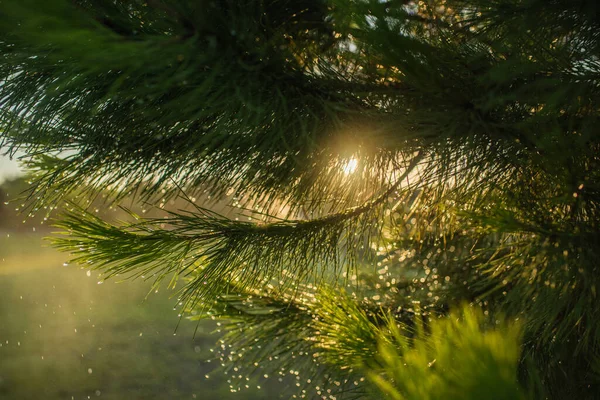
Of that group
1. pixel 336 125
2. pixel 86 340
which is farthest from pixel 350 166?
pixel 86 340

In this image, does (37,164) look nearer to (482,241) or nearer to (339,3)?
(339,3)

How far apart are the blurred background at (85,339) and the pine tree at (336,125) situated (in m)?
1.92

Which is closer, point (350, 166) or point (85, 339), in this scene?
point (350, 166)

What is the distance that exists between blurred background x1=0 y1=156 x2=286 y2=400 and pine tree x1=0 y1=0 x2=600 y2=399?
192cm

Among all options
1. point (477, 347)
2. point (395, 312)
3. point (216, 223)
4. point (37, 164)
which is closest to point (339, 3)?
point (477, 347)

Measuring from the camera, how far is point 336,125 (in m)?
0.45

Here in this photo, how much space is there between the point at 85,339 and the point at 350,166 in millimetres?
2977

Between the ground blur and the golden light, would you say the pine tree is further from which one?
the ground blur

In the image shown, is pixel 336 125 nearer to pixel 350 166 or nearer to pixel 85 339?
pixel 350 166

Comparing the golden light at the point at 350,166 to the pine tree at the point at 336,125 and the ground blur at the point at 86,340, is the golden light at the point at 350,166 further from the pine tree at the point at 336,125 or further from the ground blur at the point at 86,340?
the ground blur at the point at 86,340

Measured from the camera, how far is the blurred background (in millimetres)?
2617

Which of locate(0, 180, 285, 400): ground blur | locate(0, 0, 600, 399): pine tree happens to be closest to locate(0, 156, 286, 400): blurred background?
locate(0, 180, 285, 400): ground blur

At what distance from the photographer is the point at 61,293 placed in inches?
135

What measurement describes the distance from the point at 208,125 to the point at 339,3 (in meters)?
0.24
